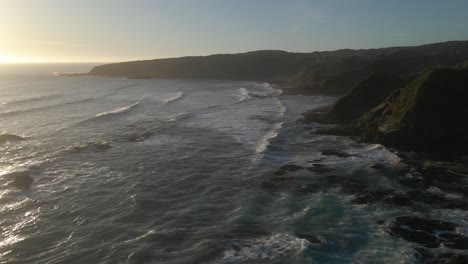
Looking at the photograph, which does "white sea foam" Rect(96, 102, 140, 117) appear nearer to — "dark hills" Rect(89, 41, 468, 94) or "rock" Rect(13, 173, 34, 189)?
"rock" Rect(13, 173, 34, 189)

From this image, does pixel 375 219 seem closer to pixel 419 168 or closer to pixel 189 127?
pixel 419 168

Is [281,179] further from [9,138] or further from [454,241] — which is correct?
[9,138]

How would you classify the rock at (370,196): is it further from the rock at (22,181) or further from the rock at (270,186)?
the rock at (22,181)

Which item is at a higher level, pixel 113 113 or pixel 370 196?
pixel 370 196

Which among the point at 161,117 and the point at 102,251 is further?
the point at 161,117

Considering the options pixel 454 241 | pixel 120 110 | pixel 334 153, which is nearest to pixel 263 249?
pixel 454 241

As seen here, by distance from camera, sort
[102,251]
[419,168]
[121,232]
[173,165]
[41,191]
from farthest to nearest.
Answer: [173,165]
[419,168]
[41,191]
[121,232]
[102,251]

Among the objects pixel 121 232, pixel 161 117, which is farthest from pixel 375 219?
pixel 161 117
